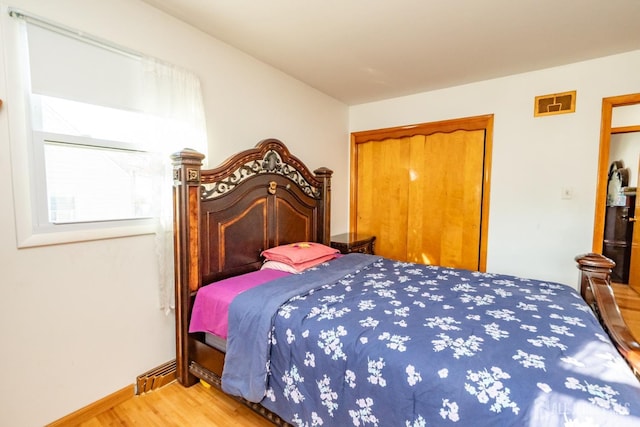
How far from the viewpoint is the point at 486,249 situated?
9.77 ft

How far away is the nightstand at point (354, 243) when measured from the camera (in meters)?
3.01

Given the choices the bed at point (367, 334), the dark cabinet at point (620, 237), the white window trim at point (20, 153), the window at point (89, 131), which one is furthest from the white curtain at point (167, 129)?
the dark cabinet at point (620, 237)

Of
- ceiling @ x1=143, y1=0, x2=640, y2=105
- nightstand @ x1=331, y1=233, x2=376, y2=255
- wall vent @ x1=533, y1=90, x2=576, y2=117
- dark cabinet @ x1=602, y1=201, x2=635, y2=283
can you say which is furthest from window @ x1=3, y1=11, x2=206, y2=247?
dark cabinet @ x1=602, y1=201, x2=635, y2=283

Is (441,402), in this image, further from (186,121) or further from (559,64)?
(559,64)

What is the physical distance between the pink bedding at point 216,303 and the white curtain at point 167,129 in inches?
11.2

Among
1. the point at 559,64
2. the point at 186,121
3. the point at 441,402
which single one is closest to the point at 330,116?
the point at 186,121

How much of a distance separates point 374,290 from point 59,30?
7.15 ft

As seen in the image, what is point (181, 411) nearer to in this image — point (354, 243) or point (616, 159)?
point (354, 243)

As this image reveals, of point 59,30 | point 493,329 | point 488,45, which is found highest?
point 488,45

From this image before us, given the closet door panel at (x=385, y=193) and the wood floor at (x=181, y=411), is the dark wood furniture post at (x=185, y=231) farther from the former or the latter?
the closet door panel at (x=385, y=193)

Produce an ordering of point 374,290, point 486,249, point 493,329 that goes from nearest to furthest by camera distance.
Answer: point 493,329 < point 374,290 < point 486,249

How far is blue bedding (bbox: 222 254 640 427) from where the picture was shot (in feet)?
3.03

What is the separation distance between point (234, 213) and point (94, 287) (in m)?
0.92

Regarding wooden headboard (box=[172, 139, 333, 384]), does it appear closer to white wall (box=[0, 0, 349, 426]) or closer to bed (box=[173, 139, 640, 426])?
bed (box=[173, 139, 640, 426])
